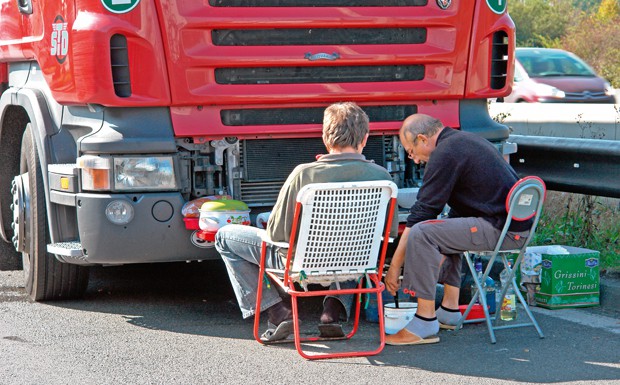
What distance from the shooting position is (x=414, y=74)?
667 cm

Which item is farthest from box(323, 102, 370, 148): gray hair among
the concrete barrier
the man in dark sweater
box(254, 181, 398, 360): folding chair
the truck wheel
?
the concrete barrier

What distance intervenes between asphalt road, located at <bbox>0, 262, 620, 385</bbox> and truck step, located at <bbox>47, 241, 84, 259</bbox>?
0.43 m

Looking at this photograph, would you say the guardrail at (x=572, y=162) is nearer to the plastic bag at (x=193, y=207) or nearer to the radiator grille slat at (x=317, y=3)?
the radiator grille slat at (x=317, y=3)

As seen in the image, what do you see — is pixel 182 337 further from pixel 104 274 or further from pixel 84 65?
pixel 104 274

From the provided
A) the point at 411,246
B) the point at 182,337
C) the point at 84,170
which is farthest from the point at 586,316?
the point at 84,170

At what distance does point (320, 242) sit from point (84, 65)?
1.82m

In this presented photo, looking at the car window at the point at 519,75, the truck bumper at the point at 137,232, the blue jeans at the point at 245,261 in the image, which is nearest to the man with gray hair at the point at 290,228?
the blue jeans at the point at 245,261

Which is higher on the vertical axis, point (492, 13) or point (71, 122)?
point (492, 13)

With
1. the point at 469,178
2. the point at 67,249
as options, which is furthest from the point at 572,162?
the point at 67,249

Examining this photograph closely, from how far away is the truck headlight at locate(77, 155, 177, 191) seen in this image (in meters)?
5.99

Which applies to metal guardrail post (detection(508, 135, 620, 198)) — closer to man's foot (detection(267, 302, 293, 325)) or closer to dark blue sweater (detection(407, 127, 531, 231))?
dark blue sweater (detection(407, 127, 531, 231))

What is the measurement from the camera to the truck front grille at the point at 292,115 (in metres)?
6.32

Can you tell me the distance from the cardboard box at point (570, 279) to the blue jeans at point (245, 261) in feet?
4.64

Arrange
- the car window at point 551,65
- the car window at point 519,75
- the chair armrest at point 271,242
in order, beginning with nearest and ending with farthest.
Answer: the chair armrest at point 271,242, the car window at point 519,75, the car window at point 551,65
